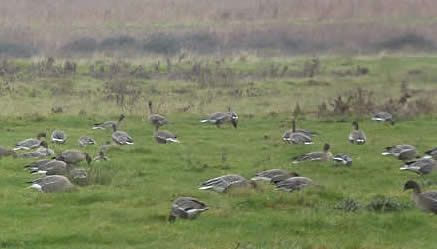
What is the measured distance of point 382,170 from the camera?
623 inches

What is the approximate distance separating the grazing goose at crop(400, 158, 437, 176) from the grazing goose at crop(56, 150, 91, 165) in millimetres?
6086

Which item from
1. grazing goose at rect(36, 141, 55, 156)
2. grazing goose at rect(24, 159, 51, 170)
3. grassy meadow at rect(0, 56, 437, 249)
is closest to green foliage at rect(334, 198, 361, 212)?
grassy meadow at rect(0, 56, 437, 249)

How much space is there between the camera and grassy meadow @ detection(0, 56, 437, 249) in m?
10.3

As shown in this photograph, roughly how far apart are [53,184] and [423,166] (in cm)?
675

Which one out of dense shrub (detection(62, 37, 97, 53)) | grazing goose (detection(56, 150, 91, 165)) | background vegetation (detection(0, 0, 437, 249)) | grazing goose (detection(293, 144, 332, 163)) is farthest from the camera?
dense shrub (detection(62, 37, 97, 53))

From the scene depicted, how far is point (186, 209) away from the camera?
1093 cm

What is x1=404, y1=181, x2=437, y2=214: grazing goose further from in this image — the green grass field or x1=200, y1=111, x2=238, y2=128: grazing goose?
x1=200, y1=111, x2=238, y2=128: grazing goose

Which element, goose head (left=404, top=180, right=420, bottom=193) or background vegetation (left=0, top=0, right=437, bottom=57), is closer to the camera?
goose head (left=404, top=180, right=420, bottom=193)

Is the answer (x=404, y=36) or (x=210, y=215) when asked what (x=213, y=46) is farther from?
(x=210, y=215)

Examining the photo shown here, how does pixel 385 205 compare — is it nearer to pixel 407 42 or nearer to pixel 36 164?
pixel 36 164

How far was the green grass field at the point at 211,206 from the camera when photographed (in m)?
10.0

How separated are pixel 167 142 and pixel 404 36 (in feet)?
80.9

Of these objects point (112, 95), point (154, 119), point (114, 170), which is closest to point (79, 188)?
point (114, 170)

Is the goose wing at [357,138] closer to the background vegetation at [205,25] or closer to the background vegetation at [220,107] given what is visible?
the background vegetation at [220,107]
